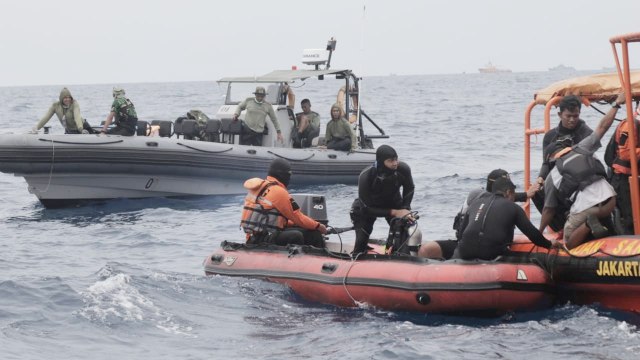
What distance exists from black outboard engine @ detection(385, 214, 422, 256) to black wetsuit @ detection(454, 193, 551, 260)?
102cm

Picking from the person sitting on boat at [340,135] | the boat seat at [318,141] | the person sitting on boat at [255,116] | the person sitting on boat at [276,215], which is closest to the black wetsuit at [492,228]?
the person sitting on boat at [276,215]

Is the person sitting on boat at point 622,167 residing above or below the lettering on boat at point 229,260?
above

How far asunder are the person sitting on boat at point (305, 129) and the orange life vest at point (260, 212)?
27.5ft

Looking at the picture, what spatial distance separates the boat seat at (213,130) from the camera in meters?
19.0

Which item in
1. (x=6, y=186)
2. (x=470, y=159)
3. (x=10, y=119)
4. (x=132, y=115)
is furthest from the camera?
(x=10, y=119)

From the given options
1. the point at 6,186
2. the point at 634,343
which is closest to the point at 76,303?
the point at 634,343

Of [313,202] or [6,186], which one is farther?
[6,186]

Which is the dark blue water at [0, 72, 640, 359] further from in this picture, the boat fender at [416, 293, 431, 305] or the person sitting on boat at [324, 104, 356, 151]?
the person sitting on boat at [324, 104, 356, 151]

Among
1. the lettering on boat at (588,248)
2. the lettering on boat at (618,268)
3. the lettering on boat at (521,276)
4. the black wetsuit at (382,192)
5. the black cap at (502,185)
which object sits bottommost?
the lettering on boat at (521,276)

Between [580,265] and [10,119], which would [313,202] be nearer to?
[580,265]

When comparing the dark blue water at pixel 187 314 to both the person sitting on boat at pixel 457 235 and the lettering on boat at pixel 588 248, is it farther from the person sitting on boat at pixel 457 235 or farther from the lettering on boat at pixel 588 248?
the person sitting on boat at pixel 457 235

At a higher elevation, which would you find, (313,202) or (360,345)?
(313,202)

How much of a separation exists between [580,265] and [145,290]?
13.5 ft

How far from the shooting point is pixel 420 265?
9867mm
